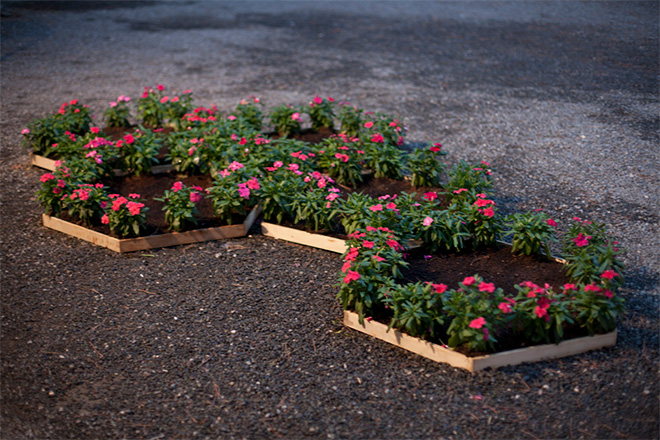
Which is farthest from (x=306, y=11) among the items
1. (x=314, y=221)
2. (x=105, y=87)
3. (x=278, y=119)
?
(x=314, y=221)

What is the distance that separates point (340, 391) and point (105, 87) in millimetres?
6292

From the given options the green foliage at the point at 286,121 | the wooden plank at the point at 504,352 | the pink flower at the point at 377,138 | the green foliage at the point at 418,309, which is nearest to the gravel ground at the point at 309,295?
the wooden plank at the point at 504,352

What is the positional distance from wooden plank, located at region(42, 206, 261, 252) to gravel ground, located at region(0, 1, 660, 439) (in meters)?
0.07

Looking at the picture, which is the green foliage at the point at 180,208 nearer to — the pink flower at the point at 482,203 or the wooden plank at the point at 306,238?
the wooden plank at the point at 306,238

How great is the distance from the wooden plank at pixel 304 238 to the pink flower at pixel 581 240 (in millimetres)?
1531

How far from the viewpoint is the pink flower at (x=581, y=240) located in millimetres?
3748

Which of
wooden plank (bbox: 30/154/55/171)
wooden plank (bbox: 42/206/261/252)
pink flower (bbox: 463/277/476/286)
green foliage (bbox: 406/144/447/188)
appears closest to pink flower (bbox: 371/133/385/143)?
green foliage (bbox: 406/144/447/188)

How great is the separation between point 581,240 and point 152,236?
2.95 metres

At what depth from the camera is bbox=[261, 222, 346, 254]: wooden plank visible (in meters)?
4.46

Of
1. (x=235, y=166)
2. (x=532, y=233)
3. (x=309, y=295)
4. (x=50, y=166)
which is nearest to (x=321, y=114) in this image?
(x=235, y=166)

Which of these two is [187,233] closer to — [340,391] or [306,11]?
[340,391]

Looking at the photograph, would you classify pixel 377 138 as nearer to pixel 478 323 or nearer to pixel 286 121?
pixel 286 121

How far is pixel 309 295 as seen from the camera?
4.01 m

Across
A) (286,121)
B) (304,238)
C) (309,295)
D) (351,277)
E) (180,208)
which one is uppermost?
(286,121)
